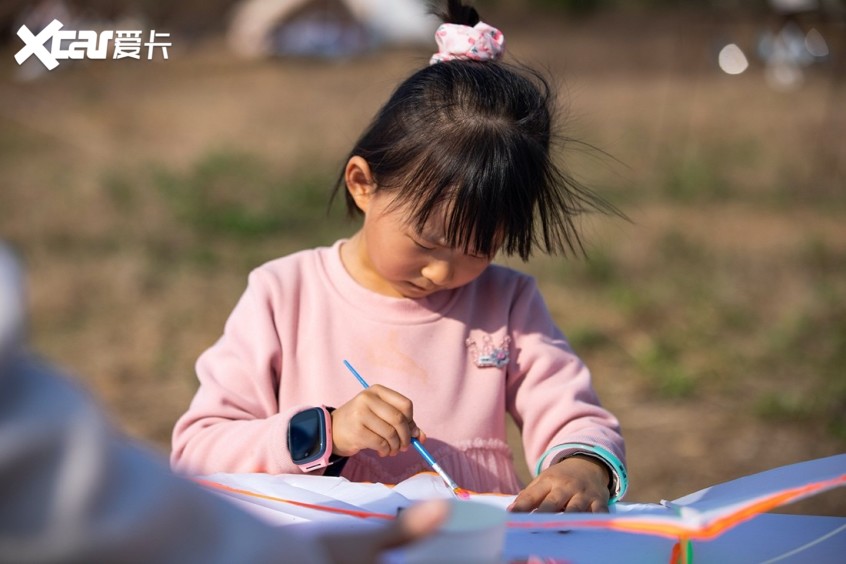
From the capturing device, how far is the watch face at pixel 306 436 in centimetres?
118

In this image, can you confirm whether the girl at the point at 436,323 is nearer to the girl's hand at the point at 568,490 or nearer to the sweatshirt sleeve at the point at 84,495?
the girl's hand at the point at 568,490

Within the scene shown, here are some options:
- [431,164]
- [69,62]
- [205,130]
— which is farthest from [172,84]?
[431,164]

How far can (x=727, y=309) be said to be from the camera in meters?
3.46

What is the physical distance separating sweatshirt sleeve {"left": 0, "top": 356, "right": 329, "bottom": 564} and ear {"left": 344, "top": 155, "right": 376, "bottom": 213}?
821mm

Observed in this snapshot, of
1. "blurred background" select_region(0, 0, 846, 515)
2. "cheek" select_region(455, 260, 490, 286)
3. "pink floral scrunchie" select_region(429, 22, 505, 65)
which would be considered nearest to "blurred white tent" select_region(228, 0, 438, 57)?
"blurred background" select_region(0, 0, 846, 515)

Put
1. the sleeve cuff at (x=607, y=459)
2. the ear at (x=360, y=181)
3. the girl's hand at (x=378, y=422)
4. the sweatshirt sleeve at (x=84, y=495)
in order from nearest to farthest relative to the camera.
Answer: the sweatshirt sleeve at (x=84, y=495) < the girl's hand at (x=378, y=422) < the sleeve cuff at (x=607, y=459) < the ear at (x=360, y=181)

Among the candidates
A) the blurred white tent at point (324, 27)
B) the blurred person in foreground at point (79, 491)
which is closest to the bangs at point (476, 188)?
the blurred person in foreground at point (79, 491)

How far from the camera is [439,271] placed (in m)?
1.29

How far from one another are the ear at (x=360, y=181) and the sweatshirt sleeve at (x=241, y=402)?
18cm

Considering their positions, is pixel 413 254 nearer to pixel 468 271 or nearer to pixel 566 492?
pixel 468 271

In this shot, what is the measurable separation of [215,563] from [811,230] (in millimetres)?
4377

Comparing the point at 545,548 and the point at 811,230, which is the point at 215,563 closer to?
the point at 545,548

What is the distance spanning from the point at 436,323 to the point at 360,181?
0.78 feet

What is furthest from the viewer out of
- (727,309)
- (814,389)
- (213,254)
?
(213,254)
